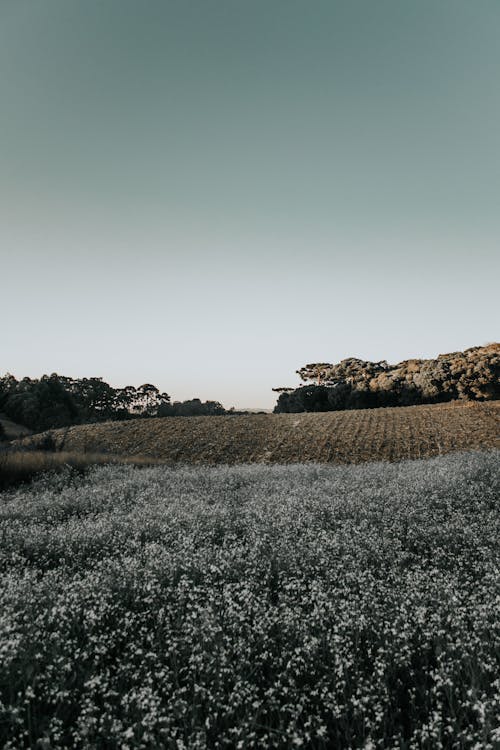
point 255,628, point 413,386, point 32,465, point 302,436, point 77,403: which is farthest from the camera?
point 77,403

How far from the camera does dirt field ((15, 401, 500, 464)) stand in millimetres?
28484

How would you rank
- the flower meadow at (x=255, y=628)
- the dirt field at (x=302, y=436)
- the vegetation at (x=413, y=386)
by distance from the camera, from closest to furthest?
the flower meadow at (x=255, y=628) < the dirt field at (x=302, y=436) < the vegetation at (x=413, y=386)

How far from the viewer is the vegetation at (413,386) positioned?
5669cm

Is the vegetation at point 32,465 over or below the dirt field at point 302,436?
over

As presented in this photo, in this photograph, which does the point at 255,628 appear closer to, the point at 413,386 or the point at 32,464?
the point at 32,464

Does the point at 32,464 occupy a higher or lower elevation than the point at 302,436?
higher

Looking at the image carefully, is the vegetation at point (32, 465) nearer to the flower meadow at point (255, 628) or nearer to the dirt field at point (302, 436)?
the flower meadow at point (255, 628)

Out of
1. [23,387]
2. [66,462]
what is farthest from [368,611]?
[23,387]

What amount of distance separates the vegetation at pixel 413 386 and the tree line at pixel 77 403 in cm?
1801

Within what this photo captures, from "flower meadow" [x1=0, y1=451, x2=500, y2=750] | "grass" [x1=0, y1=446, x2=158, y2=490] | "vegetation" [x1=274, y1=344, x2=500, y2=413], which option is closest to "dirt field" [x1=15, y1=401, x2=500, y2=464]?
"grass" [x1=0, y1=446, x2=158, y2=490]

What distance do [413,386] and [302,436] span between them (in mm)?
31142

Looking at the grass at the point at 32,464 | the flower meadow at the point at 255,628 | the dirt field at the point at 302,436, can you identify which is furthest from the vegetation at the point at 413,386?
the flower meadow at the point at 255,628

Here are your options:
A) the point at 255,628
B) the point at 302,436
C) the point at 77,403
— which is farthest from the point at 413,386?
the point at 255,628

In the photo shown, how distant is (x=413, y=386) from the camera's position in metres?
59.7
